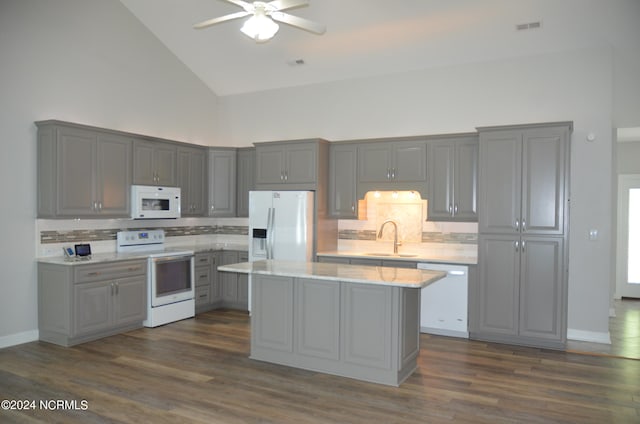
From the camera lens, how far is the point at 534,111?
18.1 feet

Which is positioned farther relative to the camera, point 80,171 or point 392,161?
point 392,161

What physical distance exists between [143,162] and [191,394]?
10.9 feet

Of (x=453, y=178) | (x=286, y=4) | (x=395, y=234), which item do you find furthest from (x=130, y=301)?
A: (x=453, y=178)

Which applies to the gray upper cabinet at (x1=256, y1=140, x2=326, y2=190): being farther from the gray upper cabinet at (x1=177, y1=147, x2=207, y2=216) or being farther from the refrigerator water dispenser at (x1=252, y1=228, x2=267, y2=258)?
the gray upper cabinet at (x1=177, y1=147, x2=207, y2=216)

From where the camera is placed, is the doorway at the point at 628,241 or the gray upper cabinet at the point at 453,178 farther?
the doorway at the point at 628,241

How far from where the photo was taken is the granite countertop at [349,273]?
369 cm

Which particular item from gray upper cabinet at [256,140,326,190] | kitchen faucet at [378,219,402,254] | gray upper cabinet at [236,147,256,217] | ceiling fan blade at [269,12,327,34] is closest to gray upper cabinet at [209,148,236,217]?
gray upper cabinet at [236,147,256,217]

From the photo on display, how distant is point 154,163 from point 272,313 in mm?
2898

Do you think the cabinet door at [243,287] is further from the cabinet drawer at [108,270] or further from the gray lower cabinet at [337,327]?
the gray lower cabinet at [337,327]

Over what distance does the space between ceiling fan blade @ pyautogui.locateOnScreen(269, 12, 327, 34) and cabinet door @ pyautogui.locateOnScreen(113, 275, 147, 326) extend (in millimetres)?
3387

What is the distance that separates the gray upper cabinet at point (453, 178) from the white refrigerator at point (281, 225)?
1559 millimetres

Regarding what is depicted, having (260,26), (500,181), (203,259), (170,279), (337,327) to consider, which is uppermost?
(260,26)

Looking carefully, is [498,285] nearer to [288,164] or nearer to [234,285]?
[288,164]

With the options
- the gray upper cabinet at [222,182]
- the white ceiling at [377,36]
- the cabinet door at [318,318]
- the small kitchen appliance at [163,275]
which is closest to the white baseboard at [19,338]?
the small kitchen appliance at [163,275]
